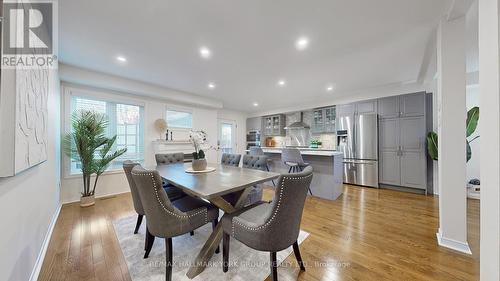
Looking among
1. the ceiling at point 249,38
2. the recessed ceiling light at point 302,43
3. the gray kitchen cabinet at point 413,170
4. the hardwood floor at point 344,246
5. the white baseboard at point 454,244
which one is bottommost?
the hardwood floor at point 344,246

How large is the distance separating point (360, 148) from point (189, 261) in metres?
4.60

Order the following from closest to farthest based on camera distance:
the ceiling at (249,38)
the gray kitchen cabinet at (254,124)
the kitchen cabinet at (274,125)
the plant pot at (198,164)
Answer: the ceiling at (249,38) → the plant pot at (198,164) → the kitchen cabinet at (274,125) → the gray kitchen cabinet at (254,124)

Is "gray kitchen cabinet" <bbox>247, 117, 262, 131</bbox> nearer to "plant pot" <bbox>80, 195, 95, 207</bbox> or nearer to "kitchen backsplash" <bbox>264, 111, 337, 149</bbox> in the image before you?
"kitchen backsplash" <bbox>264, 111, 337, 149</bbox>

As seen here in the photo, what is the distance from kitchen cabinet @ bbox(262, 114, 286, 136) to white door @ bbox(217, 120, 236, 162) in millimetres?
1322

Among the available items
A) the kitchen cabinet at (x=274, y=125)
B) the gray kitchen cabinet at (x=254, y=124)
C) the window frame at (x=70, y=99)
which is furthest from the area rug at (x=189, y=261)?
the gray kitchen cabinet at (x=254, y=124)

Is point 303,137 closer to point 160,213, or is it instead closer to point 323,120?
point 323,120

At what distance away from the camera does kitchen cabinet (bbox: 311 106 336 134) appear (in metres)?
5.43

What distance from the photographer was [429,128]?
3.89 metres

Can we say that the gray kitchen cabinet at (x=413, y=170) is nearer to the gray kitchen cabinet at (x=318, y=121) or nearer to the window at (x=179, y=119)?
the gray kitchen cabinet at (x=318, y=121)

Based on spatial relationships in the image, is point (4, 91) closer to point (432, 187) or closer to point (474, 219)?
point (474, 219)

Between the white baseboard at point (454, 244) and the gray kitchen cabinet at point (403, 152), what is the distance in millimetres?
2481

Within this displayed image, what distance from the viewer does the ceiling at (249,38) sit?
1738mm

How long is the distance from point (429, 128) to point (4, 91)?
6.08 metres

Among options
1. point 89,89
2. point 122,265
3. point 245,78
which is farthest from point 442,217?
point 89,89
